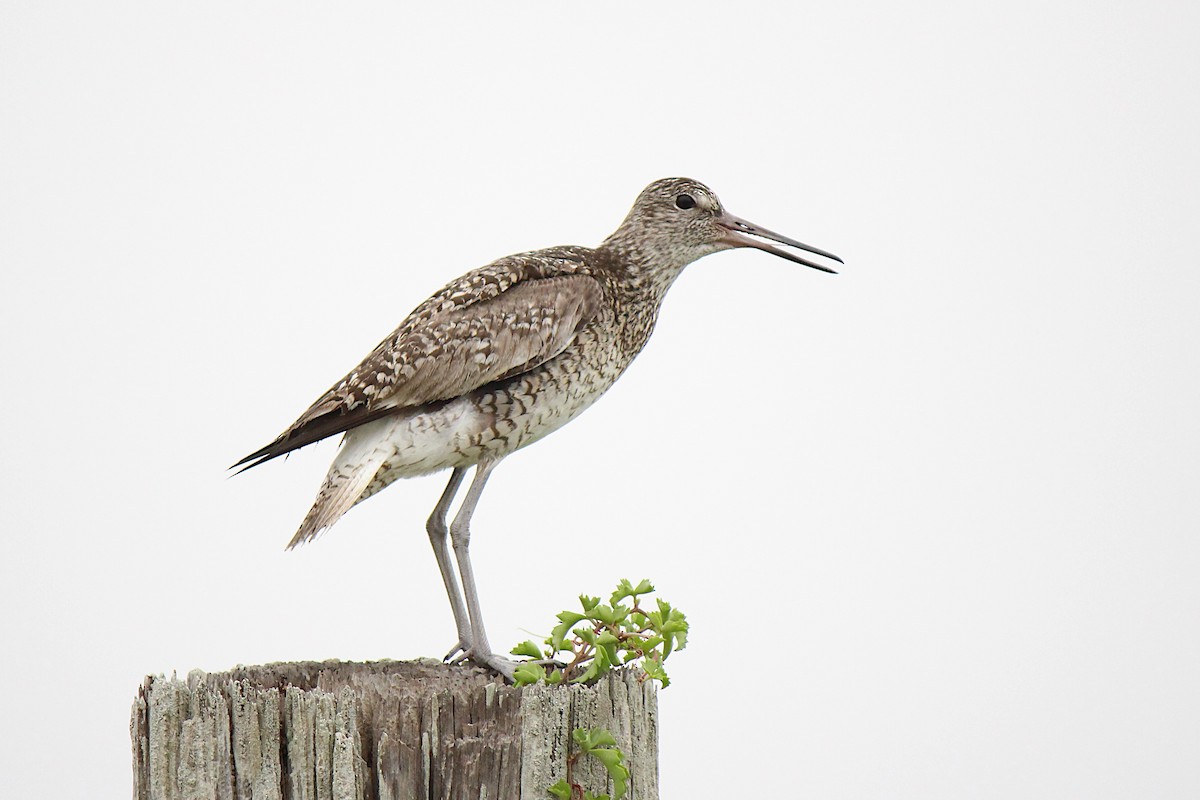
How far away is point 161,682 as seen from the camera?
4.30 m

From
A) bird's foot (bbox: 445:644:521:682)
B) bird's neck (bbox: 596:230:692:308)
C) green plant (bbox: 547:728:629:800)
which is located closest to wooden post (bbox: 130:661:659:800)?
green plant (bbox: 547:728:629:800)

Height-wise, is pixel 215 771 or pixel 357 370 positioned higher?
pixel 357 370

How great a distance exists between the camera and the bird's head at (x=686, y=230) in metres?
6.81

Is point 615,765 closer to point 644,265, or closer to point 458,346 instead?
point 458,346

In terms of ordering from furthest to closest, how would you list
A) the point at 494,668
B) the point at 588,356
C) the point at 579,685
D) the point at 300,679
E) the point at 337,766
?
the point at 588,356, the point at 494,668, the point at 300,679, the point at 579,685, the point at 337,766

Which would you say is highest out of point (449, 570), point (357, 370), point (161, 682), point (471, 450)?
point (357, 370)

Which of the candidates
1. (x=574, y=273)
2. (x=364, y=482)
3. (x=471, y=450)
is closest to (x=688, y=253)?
(x=574, y=273)

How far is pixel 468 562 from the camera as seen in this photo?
611 cm

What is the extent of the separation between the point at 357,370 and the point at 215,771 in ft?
A: 7.24

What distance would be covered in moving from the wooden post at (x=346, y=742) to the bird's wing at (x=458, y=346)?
5.07ft

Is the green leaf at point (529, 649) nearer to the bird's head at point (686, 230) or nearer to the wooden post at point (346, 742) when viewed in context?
the wooden post at point (346, 742)

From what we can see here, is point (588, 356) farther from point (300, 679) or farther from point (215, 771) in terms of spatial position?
point (215, 771)

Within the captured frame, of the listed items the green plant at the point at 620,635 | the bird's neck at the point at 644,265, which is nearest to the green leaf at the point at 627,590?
the green plant at the point at 620,635

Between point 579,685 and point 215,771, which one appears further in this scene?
point 579,685
